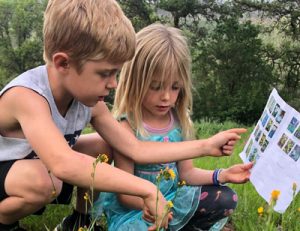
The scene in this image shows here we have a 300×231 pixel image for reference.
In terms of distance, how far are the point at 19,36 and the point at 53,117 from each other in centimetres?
1267

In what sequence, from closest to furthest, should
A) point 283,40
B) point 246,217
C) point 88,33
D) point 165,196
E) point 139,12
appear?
point 88,33
point 165,196
point 246,217
point 139,12
point 283,40

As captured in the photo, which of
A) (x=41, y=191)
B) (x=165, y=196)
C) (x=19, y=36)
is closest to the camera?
(x=41, y=191)

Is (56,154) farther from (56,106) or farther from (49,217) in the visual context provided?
(49,217)

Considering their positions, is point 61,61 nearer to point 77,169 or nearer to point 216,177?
point 77,169

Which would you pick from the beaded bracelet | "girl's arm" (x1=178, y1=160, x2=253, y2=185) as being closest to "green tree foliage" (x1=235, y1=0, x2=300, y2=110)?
"girl's arm" (x1=178, y1=160, x2=253, y2=185)

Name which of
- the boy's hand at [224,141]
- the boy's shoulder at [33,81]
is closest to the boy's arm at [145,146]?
the boy's hand at [224,141]

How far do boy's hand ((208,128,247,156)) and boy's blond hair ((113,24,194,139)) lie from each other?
35 centimetres

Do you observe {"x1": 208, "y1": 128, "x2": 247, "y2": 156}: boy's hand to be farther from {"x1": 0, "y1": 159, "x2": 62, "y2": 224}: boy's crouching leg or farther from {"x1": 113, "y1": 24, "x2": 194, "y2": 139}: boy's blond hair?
{"x1": 0, "y1": 159, "x2": 62, "y2": 224}: boy's crouching leg

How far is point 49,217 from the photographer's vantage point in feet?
9.64

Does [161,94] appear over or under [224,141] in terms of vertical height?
over

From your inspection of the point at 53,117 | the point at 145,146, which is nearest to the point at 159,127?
the point at 145,146

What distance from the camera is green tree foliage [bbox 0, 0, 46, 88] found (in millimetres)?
14148

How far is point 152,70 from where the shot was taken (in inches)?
102

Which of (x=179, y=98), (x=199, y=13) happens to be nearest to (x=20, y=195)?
(x=179, y=98)
